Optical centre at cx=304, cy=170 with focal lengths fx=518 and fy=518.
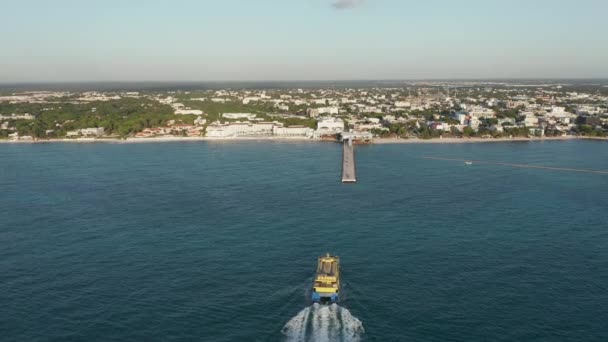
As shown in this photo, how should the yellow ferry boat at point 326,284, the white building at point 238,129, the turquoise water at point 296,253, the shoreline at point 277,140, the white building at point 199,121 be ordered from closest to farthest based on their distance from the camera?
the turquoise water at point 296,253
the yellow ferry boat at point 326,284
the shoreline at point 277,140
the white building at point 238,129
the white building at point 199,121

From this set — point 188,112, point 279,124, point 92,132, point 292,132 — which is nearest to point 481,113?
point 292,132

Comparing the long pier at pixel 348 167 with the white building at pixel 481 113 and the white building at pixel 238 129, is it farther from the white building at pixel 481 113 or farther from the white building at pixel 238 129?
the white building at pixel 481 113

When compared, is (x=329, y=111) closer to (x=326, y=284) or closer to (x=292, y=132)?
(x=292, y=132)

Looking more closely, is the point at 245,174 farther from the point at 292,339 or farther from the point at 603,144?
the point at 603,144

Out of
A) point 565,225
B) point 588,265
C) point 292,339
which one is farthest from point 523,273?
point 292,339

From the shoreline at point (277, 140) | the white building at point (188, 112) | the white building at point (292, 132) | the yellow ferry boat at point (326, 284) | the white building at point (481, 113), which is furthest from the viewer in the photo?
the white building at point (188, 112)

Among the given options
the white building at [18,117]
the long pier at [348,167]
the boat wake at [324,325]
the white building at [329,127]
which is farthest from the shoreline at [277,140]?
the boat wake at [324,325]

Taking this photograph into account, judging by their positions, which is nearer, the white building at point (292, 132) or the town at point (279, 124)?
the town at point (279, 124)

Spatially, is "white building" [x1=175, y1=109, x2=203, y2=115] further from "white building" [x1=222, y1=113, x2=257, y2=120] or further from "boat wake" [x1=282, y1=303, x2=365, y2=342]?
"boat wake" [x1=282, y1=303, x2=365, y2=342]
